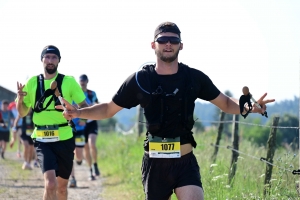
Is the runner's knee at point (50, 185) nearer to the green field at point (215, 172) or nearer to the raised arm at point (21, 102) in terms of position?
the raised arm at point (21, 102)

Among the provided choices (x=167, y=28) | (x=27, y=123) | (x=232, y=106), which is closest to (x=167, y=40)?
(x=167, y=28)

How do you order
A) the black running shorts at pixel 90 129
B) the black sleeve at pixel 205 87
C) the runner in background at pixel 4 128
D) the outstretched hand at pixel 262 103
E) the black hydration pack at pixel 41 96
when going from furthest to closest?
the runner in background at pixel 4 128 → the black running shorts at pixel 90 129 → the black hydration pack at pixel 41 96 → the black sleeve at pixel 205 87 → the outstretched hand at pixel 262 103

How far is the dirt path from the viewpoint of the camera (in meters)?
11.8

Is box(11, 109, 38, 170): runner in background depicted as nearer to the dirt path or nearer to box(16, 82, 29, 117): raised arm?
the dirt path

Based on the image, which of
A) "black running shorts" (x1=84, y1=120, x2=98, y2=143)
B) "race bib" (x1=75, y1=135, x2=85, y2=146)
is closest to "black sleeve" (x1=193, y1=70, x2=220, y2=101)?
"race bib" (x1=75, y1=135, x2=85, y2=146)

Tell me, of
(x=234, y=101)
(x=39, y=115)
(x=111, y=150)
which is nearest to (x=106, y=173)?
(x=111, y=150)

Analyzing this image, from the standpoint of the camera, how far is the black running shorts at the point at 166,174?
6.17 m

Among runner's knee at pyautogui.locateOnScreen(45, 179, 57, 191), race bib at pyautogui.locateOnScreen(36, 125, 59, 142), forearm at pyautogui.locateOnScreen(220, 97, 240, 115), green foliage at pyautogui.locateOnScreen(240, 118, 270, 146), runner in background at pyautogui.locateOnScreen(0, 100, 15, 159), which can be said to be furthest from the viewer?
runner in background at pyautogui.locateOnScreen(0, 100, 15, 159)

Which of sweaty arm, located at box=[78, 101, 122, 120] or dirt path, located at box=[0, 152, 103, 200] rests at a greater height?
sweaty arm, located at box=[78, 101, 122, 120]

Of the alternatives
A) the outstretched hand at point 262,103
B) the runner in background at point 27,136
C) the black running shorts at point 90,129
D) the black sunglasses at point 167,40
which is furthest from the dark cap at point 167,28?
the runner in background at point 27,136

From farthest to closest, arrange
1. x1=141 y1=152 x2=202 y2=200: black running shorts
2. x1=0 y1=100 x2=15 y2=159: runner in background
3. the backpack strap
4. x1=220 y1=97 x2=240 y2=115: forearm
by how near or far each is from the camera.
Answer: x1=0 y1=100 x2=15 y2=159: runner in background < the backpack strap < x1=220 y1=97 x2=240 y2=115: forearm < x1=141 y1=152 x2=202 y2=200: black running shorts

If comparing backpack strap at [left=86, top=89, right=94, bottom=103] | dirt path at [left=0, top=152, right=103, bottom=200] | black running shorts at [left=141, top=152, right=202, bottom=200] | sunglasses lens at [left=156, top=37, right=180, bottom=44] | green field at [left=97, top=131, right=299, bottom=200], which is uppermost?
sunglasses lens at [left=156, top=37, right=180, bottom=44]

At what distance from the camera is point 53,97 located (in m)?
8.25

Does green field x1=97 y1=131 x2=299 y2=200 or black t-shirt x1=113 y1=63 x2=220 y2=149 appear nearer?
black t-shirt x1=113 y1=63 x2=220 y2=149
